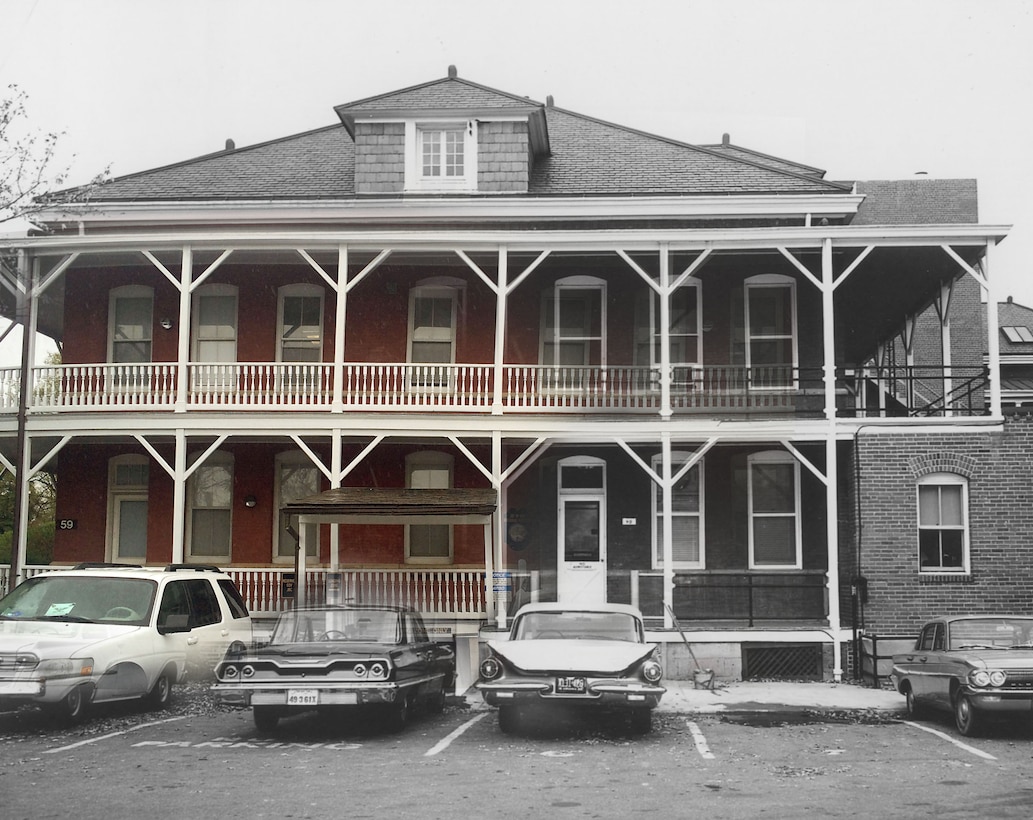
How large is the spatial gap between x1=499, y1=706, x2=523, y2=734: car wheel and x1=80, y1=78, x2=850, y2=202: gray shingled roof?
11299mm

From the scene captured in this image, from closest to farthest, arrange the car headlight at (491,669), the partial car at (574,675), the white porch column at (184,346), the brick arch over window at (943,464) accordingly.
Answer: the partial car at (574,675) < the car headlight at (491,669) < the brick arch over window at (943,464) < the white porch column at (184,346)

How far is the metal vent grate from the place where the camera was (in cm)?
1791

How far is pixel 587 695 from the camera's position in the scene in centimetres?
1127

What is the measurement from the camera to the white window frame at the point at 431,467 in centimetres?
2077

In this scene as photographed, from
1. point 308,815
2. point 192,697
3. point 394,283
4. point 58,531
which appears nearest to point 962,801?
point 308,815

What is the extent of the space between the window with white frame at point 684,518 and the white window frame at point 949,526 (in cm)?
372

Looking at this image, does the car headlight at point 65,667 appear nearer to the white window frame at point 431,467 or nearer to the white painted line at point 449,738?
the white painted line at point 449,738

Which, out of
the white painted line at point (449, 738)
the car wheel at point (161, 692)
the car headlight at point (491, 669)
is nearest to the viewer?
the white painted line at point (449, 738)

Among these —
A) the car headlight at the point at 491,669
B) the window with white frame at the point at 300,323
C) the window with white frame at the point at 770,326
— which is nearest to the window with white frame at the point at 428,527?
the window with white frame at the point at 300,323

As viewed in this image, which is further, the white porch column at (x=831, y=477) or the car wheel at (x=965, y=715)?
the white porch column at (x=831, y=477)

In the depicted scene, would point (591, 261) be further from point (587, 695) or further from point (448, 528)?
point (587, 695)

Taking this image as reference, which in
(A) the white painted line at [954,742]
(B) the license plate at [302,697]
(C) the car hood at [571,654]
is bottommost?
(A) the white painted line at [954,742]

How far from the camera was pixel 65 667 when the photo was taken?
11.4 m

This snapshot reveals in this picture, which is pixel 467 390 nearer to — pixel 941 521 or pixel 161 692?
pixel 941 521
